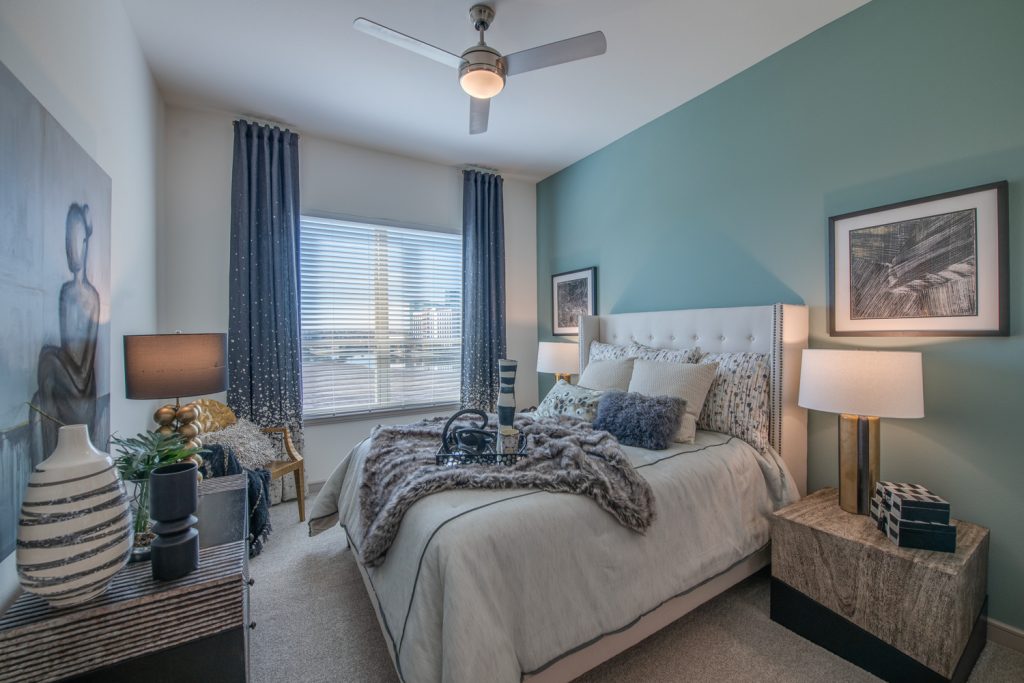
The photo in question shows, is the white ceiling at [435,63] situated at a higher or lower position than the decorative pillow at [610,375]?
higher

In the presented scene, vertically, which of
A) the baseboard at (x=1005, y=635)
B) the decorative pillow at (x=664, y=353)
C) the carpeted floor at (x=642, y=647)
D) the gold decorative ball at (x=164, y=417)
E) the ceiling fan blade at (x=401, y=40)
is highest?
the ceiling fan blade at (x=401, y=40)

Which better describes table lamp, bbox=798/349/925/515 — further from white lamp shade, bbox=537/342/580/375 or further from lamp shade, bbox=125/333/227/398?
lamp shade, bbox=125/333/227/398

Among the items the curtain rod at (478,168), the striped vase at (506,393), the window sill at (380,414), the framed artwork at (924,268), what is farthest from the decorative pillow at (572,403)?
the curtain rod at (478,168)

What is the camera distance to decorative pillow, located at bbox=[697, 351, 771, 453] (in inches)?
87.8

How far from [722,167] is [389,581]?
3003 millimetres

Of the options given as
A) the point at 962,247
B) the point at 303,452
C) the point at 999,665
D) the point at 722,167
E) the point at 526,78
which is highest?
the point at 526,78

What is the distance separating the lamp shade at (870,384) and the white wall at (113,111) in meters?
2.70

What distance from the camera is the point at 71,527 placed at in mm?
804

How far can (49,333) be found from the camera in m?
1.21

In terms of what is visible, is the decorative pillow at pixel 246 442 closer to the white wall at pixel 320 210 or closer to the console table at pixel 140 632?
the white wall at pixel 320 210

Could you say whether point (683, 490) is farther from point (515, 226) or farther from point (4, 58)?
point (515, 226)

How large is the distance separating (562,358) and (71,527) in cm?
309

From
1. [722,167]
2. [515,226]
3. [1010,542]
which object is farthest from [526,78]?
[1010,542]

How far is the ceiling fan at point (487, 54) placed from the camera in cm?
188
